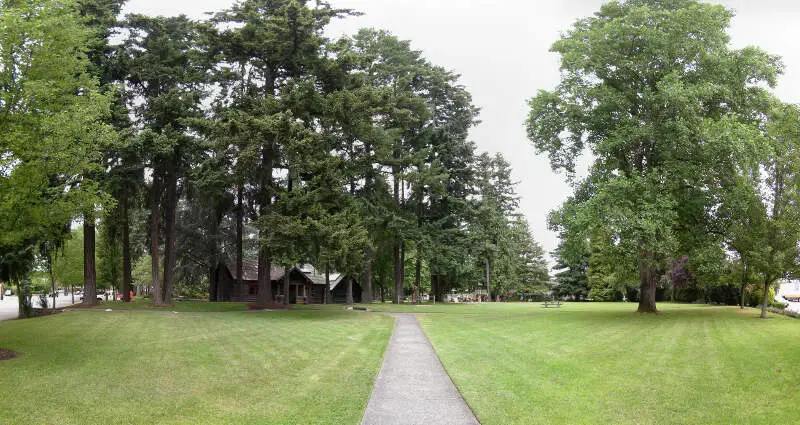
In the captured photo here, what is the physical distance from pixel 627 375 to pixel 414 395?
4964mm

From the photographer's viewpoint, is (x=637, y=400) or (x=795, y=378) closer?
(x=637, y=400)

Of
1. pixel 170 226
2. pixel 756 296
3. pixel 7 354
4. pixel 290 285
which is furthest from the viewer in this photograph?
pixel 290 285

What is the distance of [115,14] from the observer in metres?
32.1

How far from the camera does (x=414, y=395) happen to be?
9.27 m

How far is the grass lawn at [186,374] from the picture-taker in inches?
324

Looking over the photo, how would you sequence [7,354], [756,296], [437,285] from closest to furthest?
[7,354] → [756,296] → [437,285]

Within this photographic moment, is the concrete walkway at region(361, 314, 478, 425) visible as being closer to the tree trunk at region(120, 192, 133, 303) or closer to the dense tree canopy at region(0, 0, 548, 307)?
the dense tree canopy at region(0, 0, 548, 307)

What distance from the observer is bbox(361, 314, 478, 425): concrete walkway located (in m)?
7.82

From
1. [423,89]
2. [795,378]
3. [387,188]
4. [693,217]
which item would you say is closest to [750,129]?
[693,217]

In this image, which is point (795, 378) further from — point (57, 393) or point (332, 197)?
point (332, 197)

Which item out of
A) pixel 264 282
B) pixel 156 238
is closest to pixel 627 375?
pixel 264 282

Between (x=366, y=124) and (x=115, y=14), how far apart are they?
17.4 meters

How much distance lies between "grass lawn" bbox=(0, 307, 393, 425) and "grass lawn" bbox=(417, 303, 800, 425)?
2403 millimetres

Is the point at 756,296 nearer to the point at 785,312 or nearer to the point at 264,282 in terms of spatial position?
the point at 785,312
